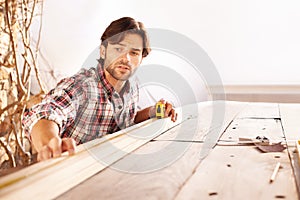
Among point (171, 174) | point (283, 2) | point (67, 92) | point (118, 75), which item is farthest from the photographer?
point (283, 2)

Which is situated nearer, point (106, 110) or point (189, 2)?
point (106, 110)

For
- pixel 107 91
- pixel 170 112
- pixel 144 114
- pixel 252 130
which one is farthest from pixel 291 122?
pixel 107 91

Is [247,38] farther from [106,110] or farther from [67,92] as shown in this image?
[67,92]

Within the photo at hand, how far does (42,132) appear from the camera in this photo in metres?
0.93

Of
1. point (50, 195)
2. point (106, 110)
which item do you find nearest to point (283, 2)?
point (106, 110)

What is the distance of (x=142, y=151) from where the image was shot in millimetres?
929

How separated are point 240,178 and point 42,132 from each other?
20.4 inches

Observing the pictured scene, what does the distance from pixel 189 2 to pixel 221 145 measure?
2495 millimetres

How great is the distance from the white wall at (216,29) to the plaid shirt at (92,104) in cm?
176

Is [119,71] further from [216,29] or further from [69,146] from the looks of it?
[216,29]

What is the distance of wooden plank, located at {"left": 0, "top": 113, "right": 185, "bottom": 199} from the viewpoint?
1.93 feet

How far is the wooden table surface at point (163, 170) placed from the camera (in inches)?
24.1

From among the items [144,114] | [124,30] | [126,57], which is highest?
[124,30]

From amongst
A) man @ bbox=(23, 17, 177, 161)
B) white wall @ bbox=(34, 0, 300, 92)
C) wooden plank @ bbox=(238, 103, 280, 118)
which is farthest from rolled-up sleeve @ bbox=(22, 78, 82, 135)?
white wall @ bbox=(34, 0, 300, 92)
